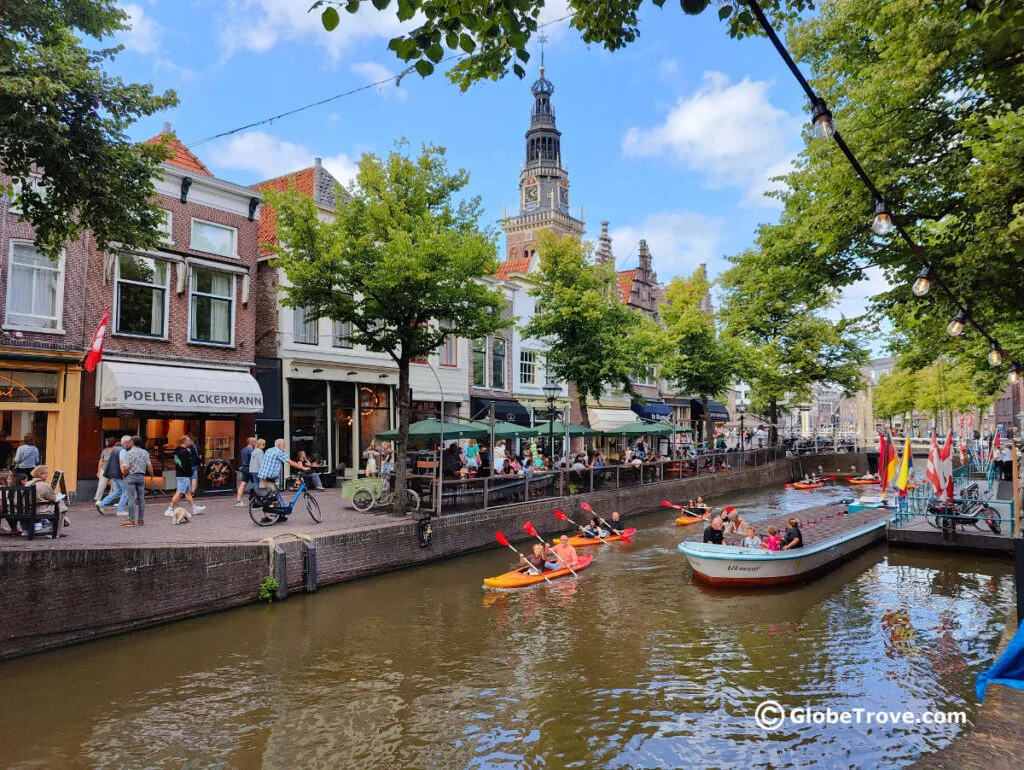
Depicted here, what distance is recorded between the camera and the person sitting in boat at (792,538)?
1546 centimetres

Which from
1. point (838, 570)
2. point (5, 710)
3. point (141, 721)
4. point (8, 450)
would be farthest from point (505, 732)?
point (8, 450)

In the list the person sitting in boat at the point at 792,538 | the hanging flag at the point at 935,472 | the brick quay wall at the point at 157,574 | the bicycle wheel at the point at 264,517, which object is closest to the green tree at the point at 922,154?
the hanging flag at the point at 935,472

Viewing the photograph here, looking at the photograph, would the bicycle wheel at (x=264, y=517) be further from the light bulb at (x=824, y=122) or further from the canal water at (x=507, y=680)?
the light bulb at (x=824, y=122)

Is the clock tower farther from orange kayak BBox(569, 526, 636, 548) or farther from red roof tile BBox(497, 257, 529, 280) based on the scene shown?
orange kayak BBox(569, 526, 636, 548)

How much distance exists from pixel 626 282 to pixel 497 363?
1781cm

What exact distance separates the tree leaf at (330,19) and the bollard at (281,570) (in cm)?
1059

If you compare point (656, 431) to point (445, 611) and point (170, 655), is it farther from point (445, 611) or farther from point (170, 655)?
point (170, 655)

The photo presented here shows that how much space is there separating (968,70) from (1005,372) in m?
24.3

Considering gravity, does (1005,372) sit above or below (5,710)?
above

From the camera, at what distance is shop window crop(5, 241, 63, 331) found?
16391 millimetres

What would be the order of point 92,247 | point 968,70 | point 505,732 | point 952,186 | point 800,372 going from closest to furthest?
point 505,732 < point 968,70 < point 952,186 < point 92,247 < point 800,372

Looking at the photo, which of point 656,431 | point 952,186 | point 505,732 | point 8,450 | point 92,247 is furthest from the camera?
point 656,431

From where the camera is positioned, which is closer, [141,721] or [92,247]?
[141,721]

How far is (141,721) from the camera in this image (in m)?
7.94
